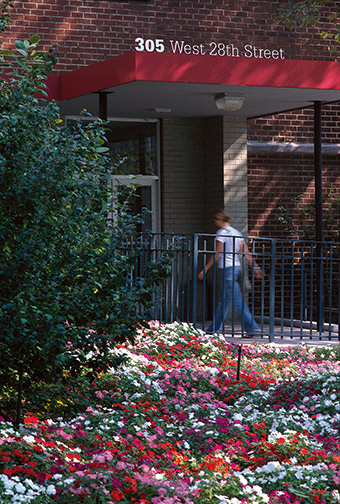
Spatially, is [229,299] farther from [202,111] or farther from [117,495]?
[117,495]

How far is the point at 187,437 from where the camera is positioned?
612cm

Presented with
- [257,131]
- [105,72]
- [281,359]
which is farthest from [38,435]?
[257,131]

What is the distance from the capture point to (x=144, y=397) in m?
7.07

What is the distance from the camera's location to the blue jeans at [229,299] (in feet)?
36.0

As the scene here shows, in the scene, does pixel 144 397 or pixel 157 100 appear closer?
Result: pixel 144 397

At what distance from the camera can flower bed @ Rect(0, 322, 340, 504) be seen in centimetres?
450

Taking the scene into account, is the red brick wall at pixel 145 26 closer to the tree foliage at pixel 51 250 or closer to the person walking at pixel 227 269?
the person walking at pixel 227 269

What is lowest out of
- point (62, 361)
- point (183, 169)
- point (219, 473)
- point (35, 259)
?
point (219, 473)

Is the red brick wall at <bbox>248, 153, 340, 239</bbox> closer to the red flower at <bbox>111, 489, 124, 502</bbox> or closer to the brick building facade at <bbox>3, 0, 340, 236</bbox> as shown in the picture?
the brick building facade at <bbox>3, 0, 340, 236</bbox>

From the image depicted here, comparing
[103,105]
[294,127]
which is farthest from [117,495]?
[294,127]

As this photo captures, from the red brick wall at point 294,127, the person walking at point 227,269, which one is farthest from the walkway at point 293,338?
the red brick wall at point 294,127

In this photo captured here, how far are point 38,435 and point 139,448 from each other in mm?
651

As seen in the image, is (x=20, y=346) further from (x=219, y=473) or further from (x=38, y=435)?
(x=219, y=473)

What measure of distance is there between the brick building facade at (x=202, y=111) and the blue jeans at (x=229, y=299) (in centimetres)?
240
